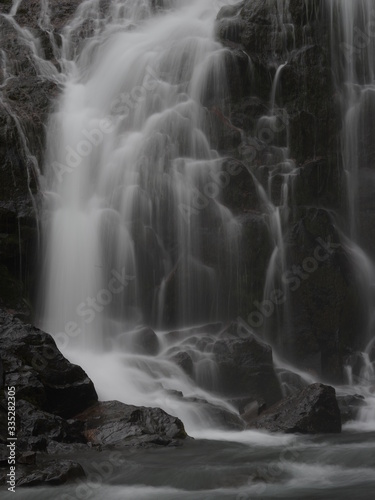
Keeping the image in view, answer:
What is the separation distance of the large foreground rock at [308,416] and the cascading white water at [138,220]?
1249mm

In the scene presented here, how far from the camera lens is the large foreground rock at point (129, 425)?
37.7 feet

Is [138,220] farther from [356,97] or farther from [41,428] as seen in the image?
[356,97]

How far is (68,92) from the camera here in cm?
2141

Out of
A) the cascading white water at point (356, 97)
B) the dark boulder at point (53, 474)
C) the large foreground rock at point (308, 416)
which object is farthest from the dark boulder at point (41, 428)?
the cascading white water at point (356, 97)

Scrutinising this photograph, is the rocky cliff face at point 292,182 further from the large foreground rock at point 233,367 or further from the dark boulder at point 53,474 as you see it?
the dark boulder at point 53,474

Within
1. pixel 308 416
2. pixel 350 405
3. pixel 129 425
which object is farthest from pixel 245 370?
pixel 129 425

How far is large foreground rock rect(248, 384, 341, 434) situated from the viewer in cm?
1304

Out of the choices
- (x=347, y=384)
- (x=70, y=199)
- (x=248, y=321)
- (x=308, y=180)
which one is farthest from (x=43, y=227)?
(x=347, y=384)

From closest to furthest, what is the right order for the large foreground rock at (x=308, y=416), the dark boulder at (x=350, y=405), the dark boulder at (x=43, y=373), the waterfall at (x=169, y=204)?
1. the dark boulder at (x=43, y=373)
2. the large foreground rock at (x=308, y=416)
3. the dark boulder at (x=350, y=405)
4. the waterfall at (x=169, y=204)

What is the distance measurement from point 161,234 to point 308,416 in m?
6.64

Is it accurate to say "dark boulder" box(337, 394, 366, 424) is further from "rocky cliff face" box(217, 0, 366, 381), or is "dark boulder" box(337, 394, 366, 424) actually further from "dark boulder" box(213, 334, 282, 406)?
"rocky cliff face" box(217, 0, 366, 381)

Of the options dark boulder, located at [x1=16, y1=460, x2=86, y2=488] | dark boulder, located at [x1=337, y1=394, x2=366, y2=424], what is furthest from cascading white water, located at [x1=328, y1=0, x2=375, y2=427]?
dark boulder, located at [x1=16, y1=460, x2=86, y2=488]

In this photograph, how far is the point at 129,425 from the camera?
11781 mm

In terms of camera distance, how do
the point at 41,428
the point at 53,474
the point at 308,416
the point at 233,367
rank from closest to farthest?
the point at 53,474 → the point at 41,428 → the point at 308,416 → the point at 233,367
